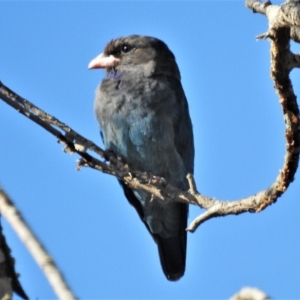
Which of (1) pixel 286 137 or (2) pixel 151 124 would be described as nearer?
(1) pixel 286 137

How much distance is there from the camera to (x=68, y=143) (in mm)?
4246

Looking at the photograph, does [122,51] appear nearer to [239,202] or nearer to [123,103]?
[123,103]

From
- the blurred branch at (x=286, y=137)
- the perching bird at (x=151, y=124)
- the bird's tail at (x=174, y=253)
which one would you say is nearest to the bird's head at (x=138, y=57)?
the perching bird at (x=151, y=124)

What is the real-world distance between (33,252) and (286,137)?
153 cm

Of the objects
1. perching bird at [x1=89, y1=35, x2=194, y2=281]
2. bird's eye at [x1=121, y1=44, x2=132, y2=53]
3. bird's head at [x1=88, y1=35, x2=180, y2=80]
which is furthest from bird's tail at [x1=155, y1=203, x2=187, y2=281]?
bird's eye at [x1=121, y1=44, x2=132, y2=53]

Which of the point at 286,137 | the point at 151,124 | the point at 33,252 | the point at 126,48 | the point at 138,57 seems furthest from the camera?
the point at 126,48

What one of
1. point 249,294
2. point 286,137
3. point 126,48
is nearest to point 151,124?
point 126,48

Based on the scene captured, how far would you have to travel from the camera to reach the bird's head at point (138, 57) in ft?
22.3

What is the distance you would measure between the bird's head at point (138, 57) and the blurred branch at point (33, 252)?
436 cm

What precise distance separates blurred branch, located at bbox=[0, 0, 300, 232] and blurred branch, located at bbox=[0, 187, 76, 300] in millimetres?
1064

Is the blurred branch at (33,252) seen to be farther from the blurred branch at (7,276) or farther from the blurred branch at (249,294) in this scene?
the blurred branch at (249,294)

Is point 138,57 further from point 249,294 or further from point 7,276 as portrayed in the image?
point 249,294

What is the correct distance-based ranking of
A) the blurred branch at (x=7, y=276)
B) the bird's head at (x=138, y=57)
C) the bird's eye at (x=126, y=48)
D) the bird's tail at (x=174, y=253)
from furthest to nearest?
the bird's eye at (x=126, y=48) < the bird's tail at (x=174, y=253) < the bird's head at (x=138, y=57) < the blurred branch at (x=7, y=276)

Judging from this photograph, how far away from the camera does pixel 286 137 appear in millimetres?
3361
